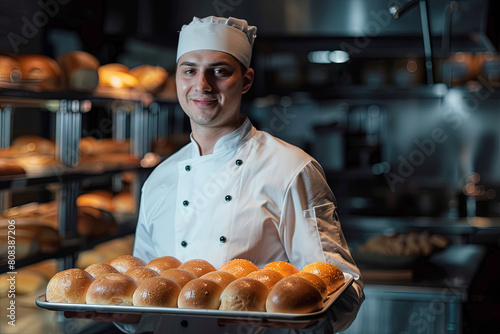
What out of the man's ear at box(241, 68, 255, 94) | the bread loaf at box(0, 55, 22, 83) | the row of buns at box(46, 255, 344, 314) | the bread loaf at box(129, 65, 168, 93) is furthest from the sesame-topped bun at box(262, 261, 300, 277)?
the bread loaf at box(129, 65, 168, 93)

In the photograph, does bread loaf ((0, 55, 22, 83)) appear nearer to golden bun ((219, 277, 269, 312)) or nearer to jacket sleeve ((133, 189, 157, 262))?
jacket sleeve ((133, 189, 157, 262))

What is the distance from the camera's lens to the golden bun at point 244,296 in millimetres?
1044

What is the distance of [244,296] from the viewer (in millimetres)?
1045

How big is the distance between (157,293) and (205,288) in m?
0.08

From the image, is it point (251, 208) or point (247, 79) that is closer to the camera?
point (251, 208)

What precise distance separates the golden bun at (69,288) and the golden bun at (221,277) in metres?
0.23

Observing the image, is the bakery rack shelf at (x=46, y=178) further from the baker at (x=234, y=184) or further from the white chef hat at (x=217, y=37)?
the white chef hat at (x=217, y=37)

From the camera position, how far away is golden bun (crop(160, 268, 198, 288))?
3.78 feet

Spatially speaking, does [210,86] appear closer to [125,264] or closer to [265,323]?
[125,264]

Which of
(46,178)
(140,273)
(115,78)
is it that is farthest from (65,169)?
(140,273)

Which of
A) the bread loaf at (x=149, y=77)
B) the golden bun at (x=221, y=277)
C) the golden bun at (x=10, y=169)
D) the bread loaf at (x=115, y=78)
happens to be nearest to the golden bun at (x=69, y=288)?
the golden bun at (x=221, y=277)

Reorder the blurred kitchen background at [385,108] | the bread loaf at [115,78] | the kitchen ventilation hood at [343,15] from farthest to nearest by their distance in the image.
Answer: the bread loaf at [115,78] < the kitchen ventilation hood at [343,15] < the blurred kitchen background at [385,108]

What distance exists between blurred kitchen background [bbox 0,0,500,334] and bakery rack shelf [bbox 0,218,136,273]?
76cm

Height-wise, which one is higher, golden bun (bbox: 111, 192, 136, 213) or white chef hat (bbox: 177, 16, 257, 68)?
white chef hat (bbox: 177, 16, 257, 68)
